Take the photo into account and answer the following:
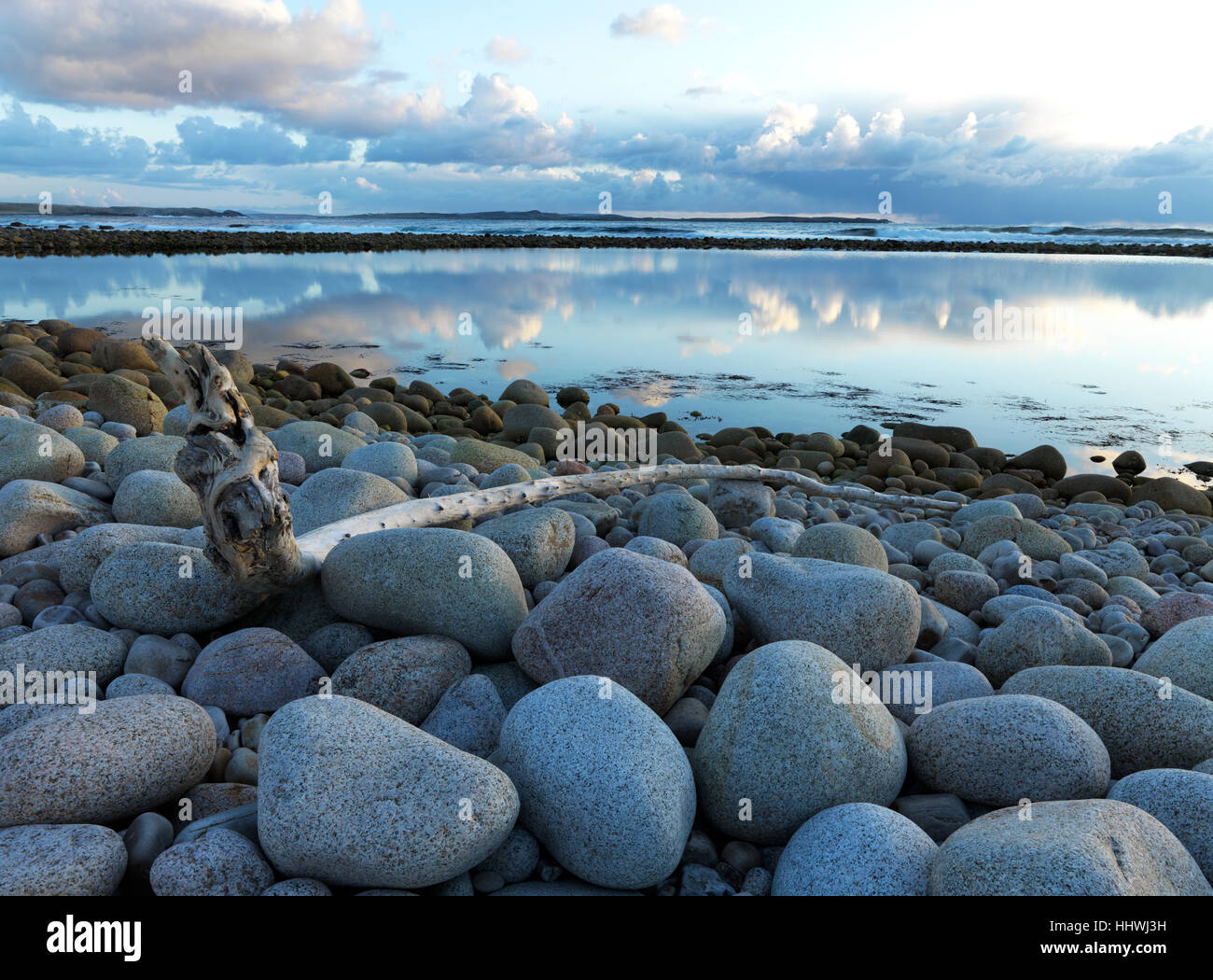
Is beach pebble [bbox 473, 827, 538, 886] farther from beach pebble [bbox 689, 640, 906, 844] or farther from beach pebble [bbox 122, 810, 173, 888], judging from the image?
beach pebble [bbox 122, 810, 173, 888]

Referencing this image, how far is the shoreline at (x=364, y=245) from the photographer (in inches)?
1811

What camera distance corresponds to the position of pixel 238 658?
12.0ft

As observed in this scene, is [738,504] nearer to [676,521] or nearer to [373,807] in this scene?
[676,521]

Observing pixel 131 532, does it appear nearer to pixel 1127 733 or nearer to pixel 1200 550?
pixel 1127 733

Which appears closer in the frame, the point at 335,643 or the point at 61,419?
the point at 335,643

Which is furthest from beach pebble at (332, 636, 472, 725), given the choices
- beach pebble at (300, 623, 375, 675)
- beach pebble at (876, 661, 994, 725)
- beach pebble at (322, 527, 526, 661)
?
beach pebble at (876, 661, 994, 725)

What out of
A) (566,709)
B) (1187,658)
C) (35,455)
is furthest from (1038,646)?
(35,455)

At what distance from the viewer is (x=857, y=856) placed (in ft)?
8.61

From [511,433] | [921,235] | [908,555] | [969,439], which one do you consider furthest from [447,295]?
[921,235]

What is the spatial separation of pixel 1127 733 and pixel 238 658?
12.8 feet

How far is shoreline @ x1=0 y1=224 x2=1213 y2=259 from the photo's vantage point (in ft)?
151

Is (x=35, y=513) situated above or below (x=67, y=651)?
above

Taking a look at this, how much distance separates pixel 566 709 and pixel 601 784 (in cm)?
32

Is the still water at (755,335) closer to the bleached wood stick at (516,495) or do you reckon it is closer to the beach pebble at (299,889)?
the bleached wood stick at (516,495)
